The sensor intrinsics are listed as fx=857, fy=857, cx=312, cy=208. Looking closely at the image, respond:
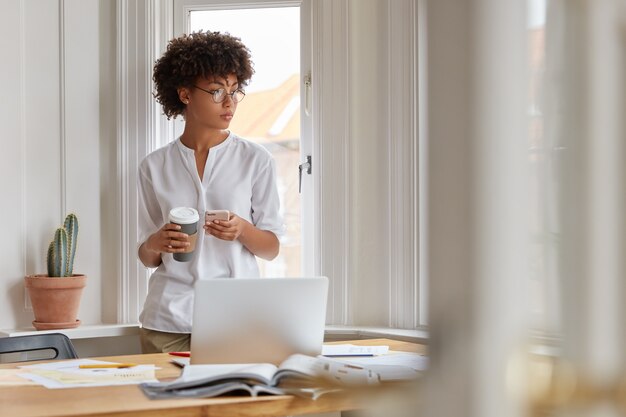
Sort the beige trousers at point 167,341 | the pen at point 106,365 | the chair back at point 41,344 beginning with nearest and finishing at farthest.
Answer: the pen at point 106,365 < the chair back at point 41,344 < the beige trousers at point 167,341

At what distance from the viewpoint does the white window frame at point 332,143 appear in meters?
3.10

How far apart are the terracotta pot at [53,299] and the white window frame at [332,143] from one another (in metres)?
0.21

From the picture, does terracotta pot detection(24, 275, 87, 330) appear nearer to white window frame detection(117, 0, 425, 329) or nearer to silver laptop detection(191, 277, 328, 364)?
white window frame detection(117, 0, 425, 329)

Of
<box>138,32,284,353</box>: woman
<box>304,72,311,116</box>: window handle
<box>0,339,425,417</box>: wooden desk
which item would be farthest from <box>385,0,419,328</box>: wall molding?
<box>0,339,425,417</box>: wooden desk

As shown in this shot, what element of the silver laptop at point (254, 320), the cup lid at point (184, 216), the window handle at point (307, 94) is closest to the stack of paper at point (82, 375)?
the silver laptop at point (254, 320)

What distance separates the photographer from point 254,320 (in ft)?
6.00

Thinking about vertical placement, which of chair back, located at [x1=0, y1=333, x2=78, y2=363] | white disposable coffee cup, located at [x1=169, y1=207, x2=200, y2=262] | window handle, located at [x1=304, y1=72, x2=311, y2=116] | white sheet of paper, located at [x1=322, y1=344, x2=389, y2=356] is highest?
window handle, located at [x1=304, y1=72, x2=311, y2=116]

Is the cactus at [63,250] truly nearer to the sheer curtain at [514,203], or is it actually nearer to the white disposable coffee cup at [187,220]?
the white disposable coffee cup at [187,220]

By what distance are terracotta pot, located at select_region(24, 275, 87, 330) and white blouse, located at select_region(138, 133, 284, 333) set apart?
0.98ft

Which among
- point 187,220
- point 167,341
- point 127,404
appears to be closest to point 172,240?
point 187,220

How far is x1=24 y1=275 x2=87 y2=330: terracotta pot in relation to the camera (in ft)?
9.95

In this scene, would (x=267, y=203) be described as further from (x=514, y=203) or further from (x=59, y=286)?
(x=514, y=203)

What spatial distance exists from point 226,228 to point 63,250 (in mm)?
692

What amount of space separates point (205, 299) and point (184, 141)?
1.35 meters
